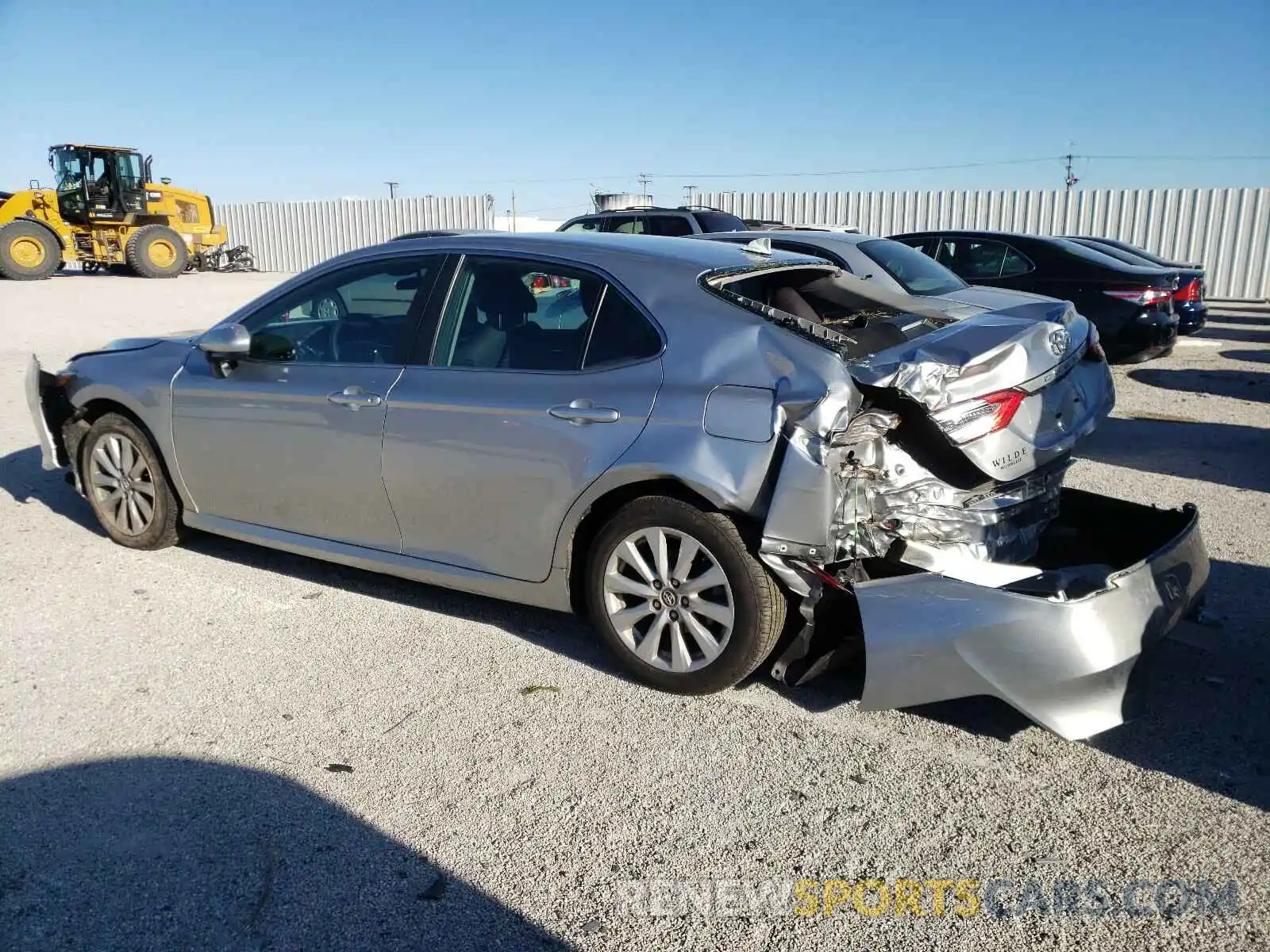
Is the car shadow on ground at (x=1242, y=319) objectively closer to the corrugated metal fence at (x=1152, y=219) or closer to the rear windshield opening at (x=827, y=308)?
the corrugated metal fence at (x=1152, y=219)

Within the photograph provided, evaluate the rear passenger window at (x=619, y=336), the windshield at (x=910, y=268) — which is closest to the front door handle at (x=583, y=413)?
the rear passenger window at (x=619, y=336)

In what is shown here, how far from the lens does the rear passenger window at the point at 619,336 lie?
394cm

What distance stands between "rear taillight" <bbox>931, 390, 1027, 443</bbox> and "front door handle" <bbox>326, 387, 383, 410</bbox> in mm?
2358

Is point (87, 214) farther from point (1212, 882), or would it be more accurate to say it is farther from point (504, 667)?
point (1212, 882)

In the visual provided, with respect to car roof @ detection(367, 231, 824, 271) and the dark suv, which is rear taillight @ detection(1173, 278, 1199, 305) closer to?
the dark suv

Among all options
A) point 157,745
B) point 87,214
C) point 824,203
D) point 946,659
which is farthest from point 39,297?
point 946,659

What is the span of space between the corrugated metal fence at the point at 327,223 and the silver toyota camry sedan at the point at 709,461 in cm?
2666

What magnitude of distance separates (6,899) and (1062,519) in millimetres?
4061

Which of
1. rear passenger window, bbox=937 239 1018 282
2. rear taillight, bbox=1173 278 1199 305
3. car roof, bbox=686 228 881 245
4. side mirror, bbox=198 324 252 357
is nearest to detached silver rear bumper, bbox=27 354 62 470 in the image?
side mirror, bbox=198 324 252 357

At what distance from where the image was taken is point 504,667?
4.19 metres

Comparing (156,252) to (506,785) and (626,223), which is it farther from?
(506,785)

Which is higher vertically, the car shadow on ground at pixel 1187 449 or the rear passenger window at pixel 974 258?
the rear passenger window at pixel 974 258

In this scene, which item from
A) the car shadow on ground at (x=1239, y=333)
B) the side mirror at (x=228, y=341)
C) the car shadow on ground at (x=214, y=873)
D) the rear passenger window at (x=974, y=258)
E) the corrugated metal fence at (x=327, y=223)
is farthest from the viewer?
the corrugated metal fence at (x=327, y=223)

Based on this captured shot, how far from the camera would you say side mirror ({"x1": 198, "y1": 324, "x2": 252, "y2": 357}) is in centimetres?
481
